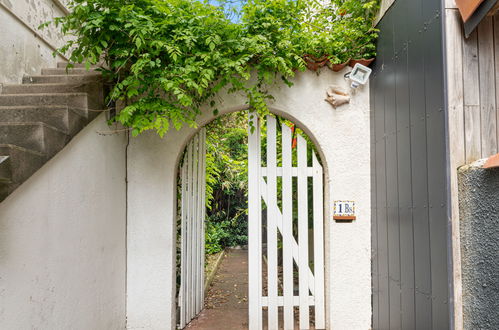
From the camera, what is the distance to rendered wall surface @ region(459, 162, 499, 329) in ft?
6.07

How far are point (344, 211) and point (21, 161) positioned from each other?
2.95 m

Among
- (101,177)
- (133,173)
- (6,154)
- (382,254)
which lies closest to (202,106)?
(133,173)

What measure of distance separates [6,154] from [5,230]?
411 mm

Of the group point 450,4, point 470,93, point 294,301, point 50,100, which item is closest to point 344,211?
point 294,301

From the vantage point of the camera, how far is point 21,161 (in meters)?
→ 1.82

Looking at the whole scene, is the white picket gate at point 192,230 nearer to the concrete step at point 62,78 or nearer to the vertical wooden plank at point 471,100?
the concrete step at point 62,78

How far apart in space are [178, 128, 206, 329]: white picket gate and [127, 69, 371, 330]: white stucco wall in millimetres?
424

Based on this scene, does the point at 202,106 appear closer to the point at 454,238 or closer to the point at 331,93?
the point at 331,93

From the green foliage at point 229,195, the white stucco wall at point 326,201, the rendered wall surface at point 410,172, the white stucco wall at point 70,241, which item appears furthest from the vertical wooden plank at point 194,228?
the green foliage at point 229,195

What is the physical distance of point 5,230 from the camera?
1756 mm

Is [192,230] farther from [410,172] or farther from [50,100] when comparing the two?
[410,172]

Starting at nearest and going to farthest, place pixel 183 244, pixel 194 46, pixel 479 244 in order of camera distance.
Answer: pixel 479 244
pixel 194 46
pixel 183 244

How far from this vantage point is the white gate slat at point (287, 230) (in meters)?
3.66

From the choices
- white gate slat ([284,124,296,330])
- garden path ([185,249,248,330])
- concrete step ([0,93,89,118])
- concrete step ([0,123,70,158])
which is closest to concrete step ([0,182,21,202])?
concrete step ([0,123,70,158])
